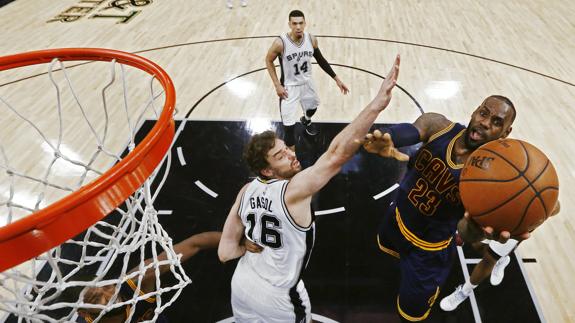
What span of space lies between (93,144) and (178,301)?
9.43 ft

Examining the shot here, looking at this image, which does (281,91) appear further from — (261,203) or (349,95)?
(261,203)

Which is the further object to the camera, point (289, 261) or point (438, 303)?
point (438, 303)

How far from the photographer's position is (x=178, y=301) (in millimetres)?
3180

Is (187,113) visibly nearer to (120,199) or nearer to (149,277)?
(149,277)

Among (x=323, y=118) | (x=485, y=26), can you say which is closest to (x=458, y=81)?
(x=323, y=118)

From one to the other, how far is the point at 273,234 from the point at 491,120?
1.45m

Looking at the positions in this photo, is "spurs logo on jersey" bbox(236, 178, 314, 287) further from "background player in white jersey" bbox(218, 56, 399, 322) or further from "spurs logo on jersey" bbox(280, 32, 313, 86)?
"spurs logo on jersey" bbox(280, 32, 313, 86)

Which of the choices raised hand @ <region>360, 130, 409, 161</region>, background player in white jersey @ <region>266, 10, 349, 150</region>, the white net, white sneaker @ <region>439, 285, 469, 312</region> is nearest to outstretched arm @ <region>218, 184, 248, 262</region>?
the white net

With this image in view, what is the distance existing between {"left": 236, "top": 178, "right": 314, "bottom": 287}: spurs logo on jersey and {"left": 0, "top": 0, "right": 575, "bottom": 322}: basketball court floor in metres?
1.03

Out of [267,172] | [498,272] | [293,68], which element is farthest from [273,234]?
[293,68]

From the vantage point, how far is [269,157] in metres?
2.17

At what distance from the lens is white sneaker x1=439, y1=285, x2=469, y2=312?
2996 mm

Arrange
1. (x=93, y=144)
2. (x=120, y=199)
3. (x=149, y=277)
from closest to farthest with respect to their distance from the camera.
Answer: (x=120, y=199) → (x=149, y=277) → (x=93, y=144)

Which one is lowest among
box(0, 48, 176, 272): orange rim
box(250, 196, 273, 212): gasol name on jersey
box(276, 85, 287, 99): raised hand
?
box(276, 85, 287, 99): raised hand
